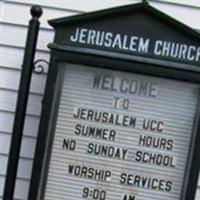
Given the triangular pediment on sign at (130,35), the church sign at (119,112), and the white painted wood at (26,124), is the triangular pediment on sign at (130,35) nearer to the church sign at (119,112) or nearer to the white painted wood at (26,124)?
the church sign at (119,112)

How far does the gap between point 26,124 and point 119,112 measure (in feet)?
2.48

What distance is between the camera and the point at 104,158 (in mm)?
3791

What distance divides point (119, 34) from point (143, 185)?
33.6 inches

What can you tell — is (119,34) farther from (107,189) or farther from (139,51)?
(107,189)

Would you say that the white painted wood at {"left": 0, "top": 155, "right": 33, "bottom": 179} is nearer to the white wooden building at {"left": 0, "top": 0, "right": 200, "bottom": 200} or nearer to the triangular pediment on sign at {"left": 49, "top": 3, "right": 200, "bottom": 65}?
the white wooden building at {"left": 0, "top": 0, "right": 200, "bottom": 200}

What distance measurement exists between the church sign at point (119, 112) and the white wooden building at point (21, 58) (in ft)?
1.63

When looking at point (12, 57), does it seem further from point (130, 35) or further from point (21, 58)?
point (130, 35)

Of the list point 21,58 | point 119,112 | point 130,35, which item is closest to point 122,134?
point 119,112

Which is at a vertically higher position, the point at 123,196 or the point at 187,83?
the point at 187,83

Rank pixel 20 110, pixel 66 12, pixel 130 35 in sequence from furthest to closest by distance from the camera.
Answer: pixel 66 12, pixel 20 110, pixel 130 35

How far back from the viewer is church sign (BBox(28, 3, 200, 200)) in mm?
3684

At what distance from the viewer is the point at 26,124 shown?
14.0 ft

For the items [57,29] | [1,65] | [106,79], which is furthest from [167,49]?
[1,65]

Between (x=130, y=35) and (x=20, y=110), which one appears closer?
(x=130, y=35)
